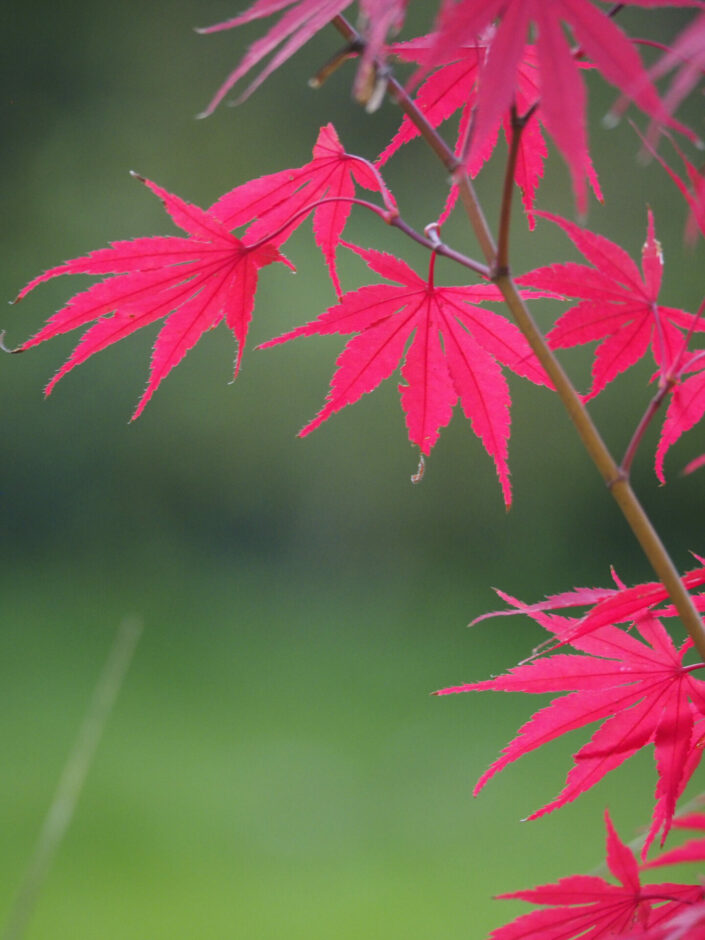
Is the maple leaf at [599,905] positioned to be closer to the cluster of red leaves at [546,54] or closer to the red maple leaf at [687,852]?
the red maple leaf at [687,852]

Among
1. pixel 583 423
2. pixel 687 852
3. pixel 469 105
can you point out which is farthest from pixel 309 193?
pixel 687 852

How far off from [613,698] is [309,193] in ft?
0.82

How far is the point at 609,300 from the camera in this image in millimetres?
343

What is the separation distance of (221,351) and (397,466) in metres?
0.58

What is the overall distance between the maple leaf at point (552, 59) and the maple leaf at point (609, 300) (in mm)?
77

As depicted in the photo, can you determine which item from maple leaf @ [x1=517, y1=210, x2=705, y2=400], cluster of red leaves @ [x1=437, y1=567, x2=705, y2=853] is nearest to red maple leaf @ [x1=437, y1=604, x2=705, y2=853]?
cluster of red leaves @ [x1=437, y1=567, x2=705, y2=853]

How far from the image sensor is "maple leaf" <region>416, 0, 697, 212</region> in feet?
0.72

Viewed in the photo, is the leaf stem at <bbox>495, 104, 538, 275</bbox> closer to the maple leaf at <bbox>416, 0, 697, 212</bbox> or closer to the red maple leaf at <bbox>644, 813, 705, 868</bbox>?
the maple leaf at <bbox>416, 0, 697, 212</bbox>

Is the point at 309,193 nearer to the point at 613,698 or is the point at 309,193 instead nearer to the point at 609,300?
the point at 609,300

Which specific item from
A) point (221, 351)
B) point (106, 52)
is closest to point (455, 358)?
point (221, 351)

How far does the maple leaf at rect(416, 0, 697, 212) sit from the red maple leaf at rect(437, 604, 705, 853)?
0.17m

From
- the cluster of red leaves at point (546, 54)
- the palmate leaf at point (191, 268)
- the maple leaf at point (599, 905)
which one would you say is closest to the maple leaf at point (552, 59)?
the cluster of red leaves at point (546, 54)

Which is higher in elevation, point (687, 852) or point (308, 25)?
point (308, 25)

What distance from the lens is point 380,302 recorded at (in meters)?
0.38
